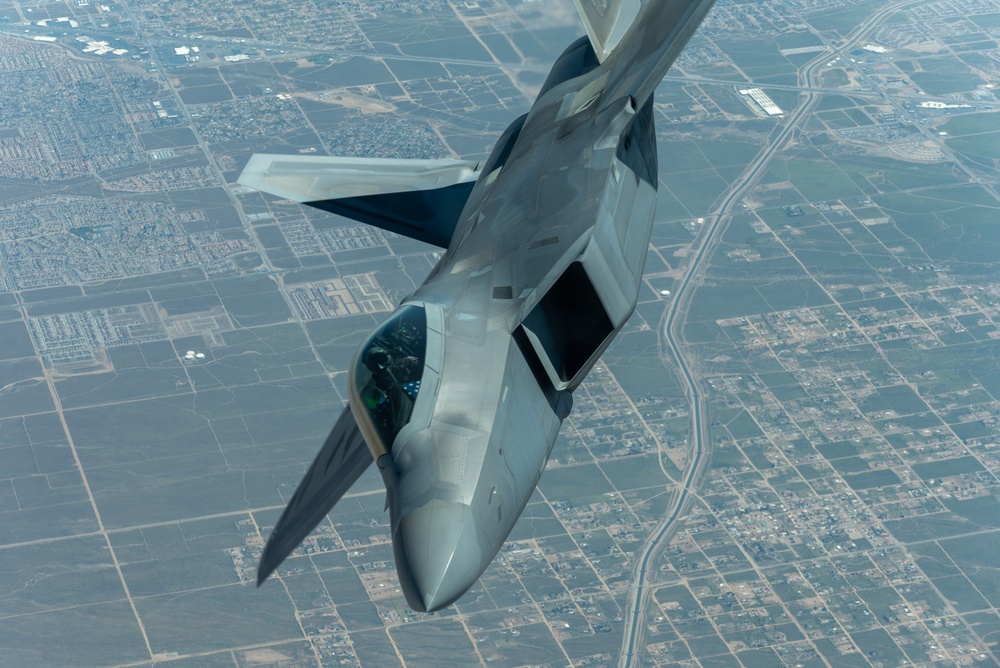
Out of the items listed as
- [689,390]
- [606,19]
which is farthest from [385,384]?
[689,390]

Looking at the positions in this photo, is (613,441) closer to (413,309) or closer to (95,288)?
(95,288)

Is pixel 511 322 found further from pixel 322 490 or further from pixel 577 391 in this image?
pixel 577 391

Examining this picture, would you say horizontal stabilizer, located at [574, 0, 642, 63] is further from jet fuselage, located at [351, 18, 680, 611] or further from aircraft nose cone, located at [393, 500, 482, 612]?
aircraft nose cone, located at [393, 500, 482, 612]

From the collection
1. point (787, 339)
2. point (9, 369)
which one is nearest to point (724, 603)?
point (787, 339)

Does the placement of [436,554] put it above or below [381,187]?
above

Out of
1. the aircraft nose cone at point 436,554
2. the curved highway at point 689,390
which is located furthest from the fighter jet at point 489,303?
the curved highway at point 689,390

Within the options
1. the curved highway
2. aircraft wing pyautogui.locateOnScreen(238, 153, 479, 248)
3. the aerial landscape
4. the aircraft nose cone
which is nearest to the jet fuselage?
the aircraft nose cone
